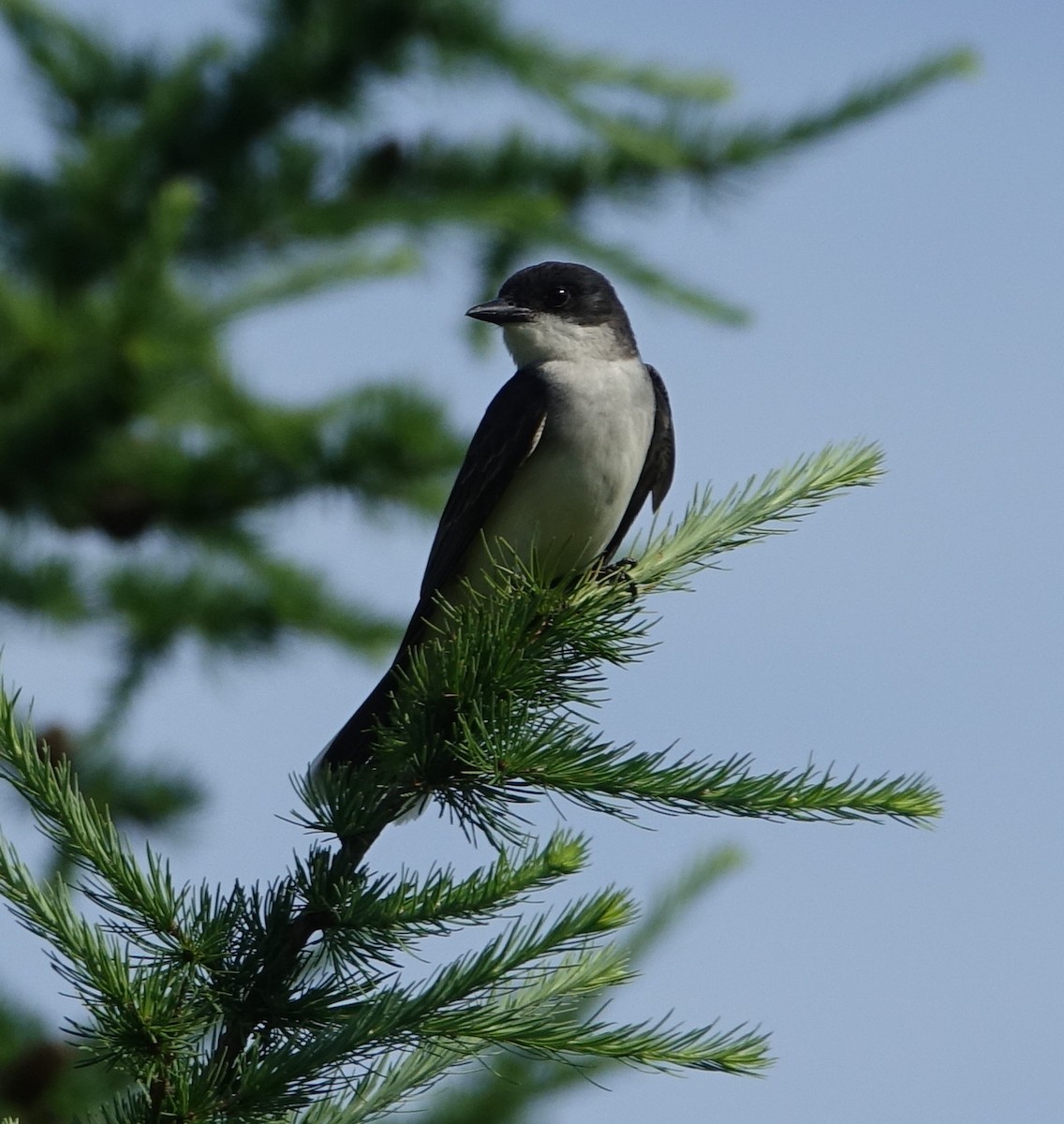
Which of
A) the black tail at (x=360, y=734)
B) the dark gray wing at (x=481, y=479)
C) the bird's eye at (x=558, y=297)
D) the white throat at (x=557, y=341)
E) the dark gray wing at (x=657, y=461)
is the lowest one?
the black tail at (x=360, y=734)

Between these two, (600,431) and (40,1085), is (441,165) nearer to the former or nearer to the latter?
(600,431)

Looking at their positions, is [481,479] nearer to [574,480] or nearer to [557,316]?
[574,480]

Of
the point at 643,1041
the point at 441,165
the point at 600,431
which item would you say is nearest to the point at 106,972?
the point at 643,1041

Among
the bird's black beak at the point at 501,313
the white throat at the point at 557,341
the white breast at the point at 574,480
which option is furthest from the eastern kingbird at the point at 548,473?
the bird's black beak at the point at 501,313

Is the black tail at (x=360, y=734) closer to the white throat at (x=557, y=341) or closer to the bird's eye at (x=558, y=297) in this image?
the white throat at (x=557, y=341)

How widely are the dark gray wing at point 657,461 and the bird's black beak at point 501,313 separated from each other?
441mm

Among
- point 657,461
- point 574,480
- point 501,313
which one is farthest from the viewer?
point 501,313

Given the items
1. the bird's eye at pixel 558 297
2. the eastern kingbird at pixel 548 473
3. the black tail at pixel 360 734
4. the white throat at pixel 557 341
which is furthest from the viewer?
the bird's eye at pixel 558 297

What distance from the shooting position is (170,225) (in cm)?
397

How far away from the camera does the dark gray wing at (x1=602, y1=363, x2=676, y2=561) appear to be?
5.04 metres

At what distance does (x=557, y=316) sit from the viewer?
5.28 metres

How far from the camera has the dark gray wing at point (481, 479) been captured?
4.53 m

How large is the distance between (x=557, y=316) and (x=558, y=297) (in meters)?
0.09

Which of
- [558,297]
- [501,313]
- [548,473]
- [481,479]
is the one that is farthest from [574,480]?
[558,297]
